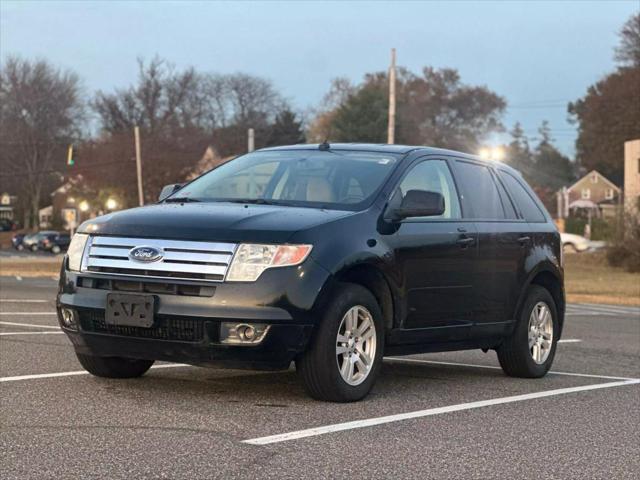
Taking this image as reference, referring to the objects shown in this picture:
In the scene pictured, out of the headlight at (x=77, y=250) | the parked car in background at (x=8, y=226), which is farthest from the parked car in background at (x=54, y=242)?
the headlight at (x=77, y=250)

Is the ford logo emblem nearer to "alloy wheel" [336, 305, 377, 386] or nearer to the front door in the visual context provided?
"alloy wheel" [336, 305, 377, 386]

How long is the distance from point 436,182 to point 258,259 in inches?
91.8

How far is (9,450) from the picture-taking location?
18.6ft

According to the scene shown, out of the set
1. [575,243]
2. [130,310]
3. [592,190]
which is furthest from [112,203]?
[130,310]

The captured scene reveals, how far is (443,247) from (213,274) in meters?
A: 2.18

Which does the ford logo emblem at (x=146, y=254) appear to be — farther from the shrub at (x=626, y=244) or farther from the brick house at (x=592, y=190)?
the brick house at (x=592, y=190)

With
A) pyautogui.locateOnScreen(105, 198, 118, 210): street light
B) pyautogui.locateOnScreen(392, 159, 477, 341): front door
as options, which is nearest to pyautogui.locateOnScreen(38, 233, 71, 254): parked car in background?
pyautogui.locateOnScreen(105, 198, 118, 210): street light

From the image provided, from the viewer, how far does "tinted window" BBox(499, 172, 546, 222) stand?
10203 mm

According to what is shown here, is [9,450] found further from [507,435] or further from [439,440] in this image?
[507,435]

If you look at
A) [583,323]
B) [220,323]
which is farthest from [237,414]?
[583,323]

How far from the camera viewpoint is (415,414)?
7320 mm

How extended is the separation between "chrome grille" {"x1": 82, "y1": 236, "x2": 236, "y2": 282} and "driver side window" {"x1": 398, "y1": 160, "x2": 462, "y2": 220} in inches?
74.4

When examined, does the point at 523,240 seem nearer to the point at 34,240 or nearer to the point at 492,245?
the point at 492,245

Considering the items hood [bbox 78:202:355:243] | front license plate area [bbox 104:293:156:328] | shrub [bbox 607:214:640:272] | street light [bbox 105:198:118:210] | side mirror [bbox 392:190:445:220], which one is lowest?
shrub [bbox 607:214:640:272]
